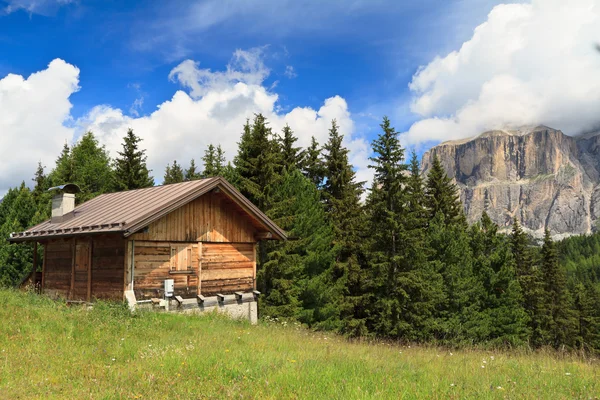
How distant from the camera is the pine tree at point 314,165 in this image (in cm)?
3494

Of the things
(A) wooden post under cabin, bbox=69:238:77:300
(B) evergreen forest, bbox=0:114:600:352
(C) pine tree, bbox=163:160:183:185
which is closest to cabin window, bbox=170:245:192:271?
(A) wooden post under cabin, bbox=69:238:77:300

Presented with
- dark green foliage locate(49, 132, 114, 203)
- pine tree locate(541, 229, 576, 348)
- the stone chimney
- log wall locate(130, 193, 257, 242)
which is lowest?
pine tree locate(541, 229, 576, 348)

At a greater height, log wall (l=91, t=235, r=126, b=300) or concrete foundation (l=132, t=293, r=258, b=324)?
log wall (l=91, t=235, r=126, b=300)

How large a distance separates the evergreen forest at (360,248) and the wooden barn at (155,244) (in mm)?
6388

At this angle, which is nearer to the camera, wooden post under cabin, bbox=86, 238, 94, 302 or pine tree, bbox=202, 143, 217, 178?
wooden post under cabin, bbox=86, 238, 94, 302

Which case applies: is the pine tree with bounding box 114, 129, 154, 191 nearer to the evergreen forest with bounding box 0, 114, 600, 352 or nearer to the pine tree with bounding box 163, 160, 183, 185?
the evergreen forest with bounding box 0, 114, 600, 352

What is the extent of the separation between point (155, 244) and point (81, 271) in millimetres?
3426

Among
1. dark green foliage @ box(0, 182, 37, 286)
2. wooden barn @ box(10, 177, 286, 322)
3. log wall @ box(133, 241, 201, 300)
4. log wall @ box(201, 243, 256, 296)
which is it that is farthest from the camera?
dark green foliage @ box(0, 182, 37, 286)

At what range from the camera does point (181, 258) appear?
17.7 metres

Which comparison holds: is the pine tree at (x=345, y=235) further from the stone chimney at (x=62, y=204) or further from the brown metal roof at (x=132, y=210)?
the stone chimney at (x=62, y=204)

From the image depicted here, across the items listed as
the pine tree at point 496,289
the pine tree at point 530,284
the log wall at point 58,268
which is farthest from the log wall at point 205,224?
the pine tree at point 530,284

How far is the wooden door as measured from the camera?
56.3ft

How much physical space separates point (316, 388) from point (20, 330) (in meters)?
7.60

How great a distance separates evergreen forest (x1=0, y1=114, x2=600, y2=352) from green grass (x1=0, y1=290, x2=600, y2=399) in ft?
47.8
